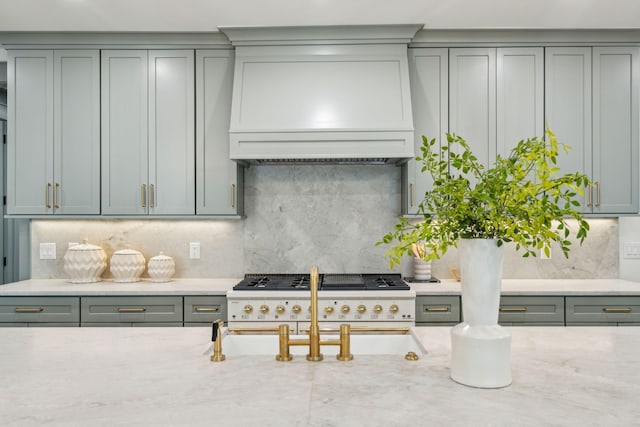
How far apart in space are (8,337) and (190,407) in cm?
104

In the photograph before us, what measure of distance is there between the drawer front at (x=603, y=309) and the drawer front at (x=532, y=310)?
0.23 feet

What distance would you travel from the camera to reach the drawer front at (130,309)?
3066mm

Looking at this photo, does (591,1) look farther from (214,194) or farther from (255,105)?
(214,194)

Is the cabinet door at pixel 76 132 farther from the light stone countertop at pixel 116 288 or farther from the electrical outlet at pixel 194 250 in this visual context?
A: the electrical outlet at pixel 194 250

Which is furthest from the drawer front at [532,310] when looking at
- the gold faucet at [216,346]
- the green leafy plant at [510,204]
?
the gold faucet at [216,346]

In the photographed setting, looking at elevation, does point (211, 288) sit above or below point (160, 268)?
below

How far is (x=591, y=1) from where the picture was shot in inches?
113

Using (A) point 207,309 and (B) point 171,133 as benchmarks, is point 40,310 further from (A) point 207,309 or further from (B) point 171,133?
(B) point 171,133

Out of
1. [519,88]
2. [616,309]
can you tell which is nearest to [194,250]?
[519,88]

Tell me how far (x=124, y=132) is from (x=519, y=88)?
2.81 m

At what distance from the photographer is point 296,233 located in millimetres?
3668

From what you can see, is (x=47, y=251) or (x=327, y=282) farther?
(x=47, y=251)

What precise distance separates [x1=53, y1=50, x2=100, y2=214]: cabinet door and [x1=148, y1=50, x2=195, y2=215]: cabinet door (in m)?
0.40

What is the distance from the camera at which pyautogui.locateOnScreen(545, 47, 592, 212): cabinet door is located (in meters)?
3.35
